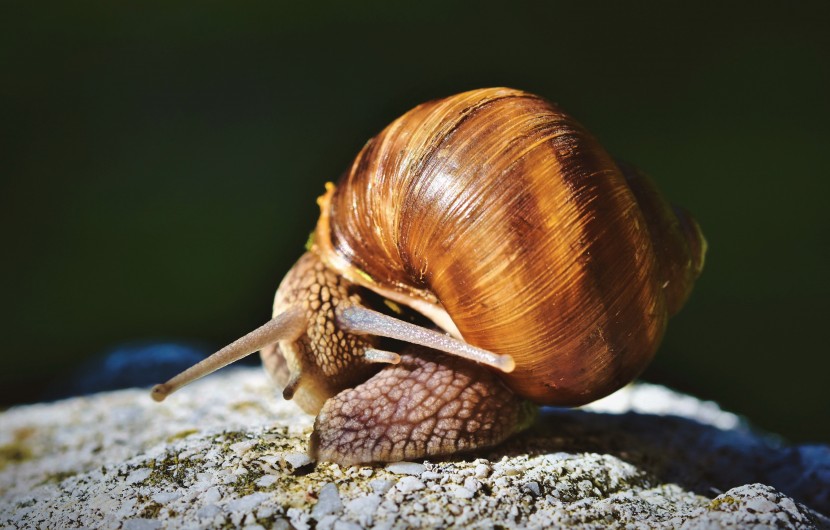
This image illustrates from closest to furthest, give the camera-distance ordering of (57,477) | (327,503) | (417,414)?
(327,503), (417,414), (57,477)

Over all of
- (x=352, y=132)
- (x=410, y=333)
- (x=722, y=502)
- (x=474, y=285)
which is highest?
(x=352, y=132)

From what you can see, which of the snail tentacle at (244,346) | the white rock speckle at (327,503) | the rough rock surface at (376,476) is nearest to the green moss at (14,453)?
the rough rock surface at (376,476)

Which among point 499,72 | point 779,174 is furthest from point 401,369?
point 779,174

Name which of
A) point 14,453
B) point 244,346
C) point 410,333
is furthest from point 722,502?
point 14,453

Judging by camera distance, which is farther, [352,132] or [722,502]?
[352,132]

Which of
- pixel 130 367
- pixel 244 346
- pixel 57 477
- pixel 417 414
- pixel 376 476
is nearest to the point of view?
pixel 376 476

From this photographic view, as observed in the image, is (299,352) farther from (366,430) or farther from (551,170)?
(551,170)

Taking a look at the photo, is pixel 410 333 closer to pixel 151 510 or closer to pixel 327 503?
pixel 327 503

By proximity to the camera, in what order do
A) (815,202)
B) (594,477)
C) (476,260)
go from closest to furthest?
(476,260) → (594,477) → (815,202)
